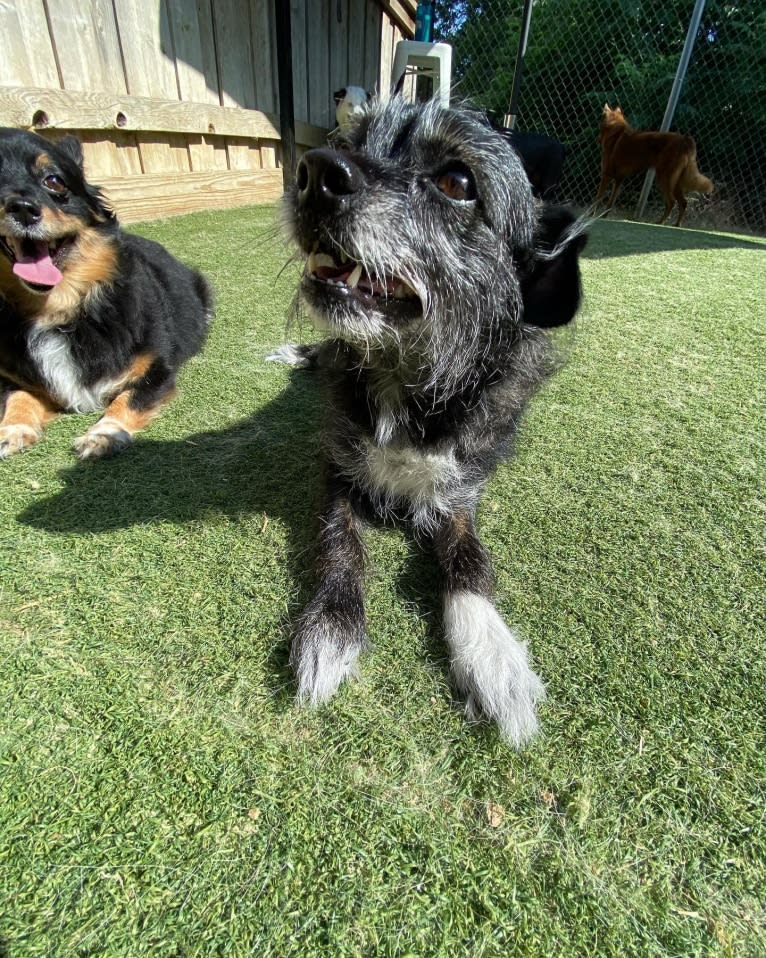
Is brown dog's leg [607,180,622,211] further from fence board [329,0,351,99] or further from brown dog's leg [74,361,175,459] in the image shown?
brown dog's leg [74,361,175,459]

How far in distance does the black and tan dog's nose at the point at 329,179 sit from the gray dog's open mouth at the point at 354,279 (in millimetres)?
159

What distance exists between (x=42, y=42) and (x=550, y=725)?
6.43 meters

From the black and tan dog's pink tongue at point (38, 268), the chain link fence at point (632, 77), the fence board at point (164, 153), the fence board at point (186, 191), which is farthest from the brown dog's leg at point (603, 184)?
the black and tan dog's pink tongue at point (38, 268)

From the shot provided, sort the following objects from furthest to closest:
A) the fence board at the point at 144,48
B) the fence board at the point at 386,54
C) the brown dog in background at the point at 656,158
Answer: the fence board at the point at 386,54 → the brown dog in background at the point at 656,158 → the fence board at the point at 144,48

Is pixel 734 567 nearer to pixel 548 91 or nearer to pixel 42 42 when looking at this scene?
pixel 42 42

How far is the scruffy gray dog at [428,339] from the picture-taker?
142cm

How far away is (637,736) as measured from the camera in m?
1.28

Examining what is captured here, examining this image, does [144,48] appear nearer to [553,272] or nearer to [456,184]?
[456,184]

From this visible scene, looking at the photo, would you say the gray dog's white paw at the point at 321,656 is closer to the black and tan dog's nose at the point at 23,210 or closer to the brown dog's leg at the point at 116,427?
the brown dog's leg at the point at 116,427

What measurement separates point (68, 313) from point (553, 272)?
228 cm

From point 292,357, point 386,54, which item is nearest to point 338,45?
point 386,54

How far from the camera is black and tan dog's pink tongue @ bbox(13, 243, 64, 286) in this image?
95.3 inches

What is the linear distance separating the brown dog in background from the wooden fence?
16.1 ft

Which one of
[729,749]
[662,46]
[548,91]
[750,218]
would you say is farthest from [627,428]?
[662,46]
